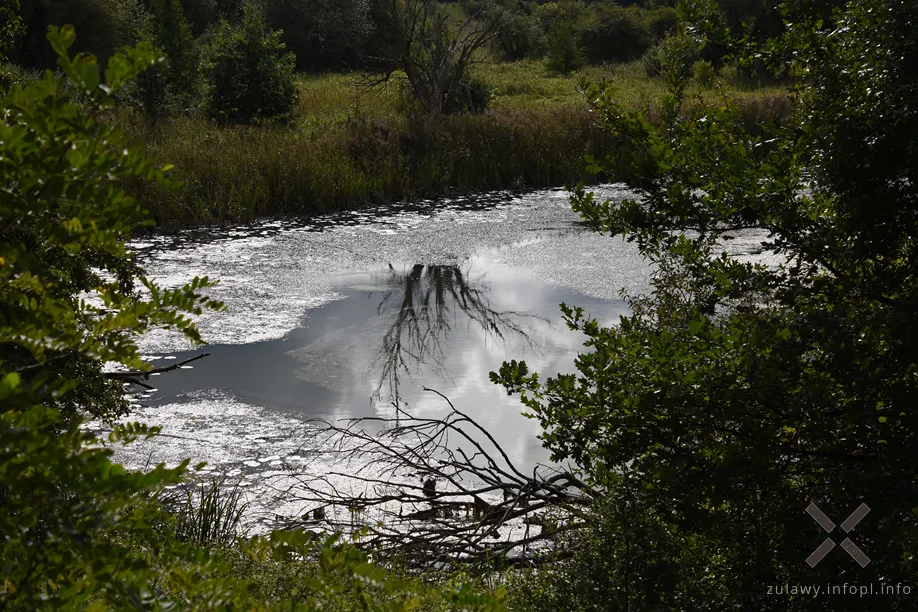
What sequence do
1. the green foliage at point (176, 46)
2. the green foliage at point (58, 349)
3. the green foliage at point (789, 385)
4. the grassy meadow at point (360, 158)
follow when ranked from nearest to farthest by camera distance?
the green foliage at point (58, 349)
the green foliage at point (789, 385)
the grassy meadow at point (360, 158)
the green foliage at point (176, 46)

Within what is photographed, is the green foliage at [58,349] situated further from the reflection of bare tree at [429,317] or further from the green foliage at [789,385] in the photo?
the reflection of bare tree at [429,317]

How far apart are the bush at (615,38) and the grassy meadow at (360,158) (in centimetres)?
1794

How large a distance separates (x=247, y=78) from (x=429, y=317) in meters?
10.5

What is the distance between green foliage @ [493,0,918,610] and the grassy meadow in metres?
8.63

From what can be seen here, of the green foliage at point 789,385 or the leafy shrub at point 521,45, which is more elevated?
the leafy shrub at point 521,45

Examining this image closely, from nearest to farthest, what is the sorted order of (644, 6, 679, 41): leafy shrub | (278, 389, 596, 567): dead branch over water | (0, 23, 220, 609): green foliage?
(0, 23, 220, 609): green foliage, (278, 389, 596, 567): dead branch over water, (644, 6, 679, 41): leafy shrub

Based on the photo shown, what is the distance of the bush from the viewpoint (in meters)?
33.6

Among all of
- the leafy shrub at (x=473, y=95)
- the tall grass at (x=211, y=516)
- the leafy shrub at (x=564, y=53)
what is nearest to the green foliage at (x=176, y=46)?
the leafy shrub at (x=473, y=95)

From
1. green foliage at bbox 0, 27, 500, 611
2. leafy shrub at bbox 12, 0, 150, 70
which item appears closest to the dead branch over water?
green foliage at bbox 0, 27, 500, 611

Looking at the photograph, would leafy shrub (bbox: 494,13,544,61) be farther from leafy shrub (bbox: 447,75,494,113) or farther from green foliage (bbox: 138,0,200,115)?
leafy shrub (bbox: 447,75,494,113)

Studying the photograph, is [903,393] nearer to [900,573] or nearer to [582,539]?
[900,573]

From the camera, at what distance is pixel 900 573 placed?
7.63 ft

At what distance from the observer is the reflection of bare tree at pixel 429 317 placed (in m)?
7.15

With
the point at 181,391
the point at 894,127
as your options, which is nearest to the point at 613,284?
the point at 181,391
